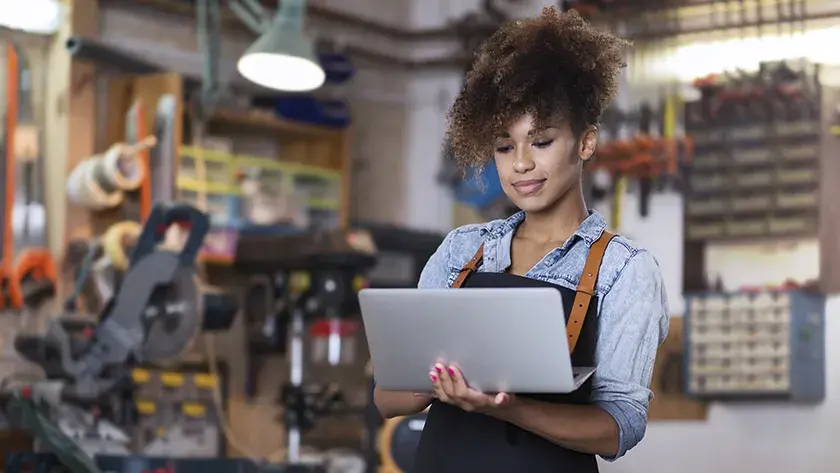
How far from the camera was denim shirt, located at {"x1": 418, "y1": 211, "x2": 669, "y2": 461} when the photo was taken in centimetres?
152

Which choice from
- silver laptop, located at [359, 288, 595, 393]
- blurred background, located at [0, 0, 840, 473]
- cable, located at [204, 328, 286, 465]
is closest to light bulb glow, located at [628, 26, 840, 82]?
blurred background, located at [0, 0, 840, 473]

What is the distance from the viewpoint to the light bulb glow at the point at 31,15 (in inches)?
192

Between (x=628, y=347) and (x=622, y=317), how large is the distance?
4 centimetres

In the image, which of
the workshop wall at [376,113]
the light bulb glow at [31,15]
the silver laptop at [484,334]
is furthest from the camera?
the workshop wall at [376,113]

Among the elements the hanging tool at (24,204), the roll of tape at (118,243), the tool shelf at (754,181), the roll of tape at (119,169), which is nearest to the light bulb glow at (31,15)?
the hanging tool at (24,204)

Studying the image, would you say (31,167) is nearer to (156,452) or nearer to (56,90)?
(56,90)

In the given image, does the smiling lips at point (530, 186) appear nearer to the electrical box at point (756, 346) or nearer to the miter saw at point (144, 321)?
the miter saw at point (144, 321)

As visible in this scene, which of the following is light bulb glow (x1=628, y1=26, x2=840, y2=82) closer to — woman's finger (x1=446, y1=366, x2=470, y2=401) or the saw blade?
the saw blade

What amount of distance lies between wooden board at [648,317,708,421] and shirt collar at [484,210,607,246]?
402 centimetres

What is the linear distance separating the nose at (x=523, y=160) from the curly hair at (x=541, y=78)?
1.5 inches

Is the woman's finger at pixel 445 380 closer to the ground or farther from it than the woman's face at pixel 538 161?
closer to the ground

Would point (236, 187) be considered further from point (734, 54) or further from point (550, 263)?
point (550, 263)

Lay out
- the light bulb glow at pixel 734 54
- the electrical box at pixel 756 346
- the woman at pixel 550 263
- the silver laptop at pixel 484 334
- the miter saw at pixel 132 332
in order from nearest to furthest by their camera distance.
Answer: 1. the silver laptop at pixel 484 334
2. the woman at pixel 550 263
3. the miter saw at pixel 132 332
4. the electrical box at pixel 756 346
5. the light bulb glow at pixel 734 54

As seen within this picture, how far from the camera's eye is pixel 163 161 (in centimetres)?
506
